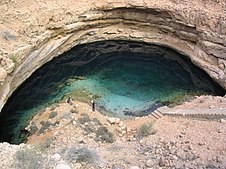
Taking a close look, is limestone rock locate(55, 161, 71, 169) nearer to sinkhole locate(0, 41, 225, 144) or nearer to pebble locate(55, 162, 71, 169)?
pebble locate(55, 162, 71, 169)

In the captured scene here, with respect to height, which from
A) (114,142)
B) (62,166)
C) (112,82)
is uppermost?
(112,82)

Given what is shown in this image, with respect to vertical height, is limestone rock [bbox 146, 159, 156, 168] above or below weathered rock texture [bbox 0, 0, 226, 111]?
below

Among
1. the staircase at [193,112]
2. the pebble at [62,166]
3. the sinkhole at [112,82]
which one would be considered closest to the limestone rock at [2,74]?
the sinkhole at [112,82]

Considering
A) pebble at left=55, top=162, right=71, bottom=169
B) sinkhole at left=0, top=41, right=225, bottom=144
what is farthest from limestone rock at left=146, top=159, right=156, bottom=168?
sinkhole at left=0, top=41, right=225, bottom=144

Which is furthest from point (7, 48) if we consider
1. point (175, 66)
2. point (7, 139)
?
point (175, 66)

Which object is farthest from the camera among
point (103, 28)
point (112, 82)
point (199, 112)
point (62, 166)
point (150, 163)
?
point (103, 28)

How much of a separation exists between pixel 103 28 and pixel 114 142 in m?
12.9

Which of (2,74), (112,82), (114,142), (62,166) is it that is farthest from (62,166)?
(112,82)

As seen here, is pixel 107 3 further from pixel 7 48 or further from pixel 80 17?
pixel 7 48

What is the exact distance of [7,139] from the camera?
57.5 feet

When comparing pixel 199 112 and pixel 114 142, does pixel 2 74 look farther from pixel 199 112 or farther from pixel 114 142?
pixel 199 112

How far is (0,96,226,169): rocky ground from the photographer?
11930mm

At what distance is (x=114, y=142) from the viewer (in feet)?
50.1

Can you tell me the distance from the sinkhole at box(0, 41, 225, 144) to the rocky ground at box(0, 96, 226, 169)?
1.32 metres
